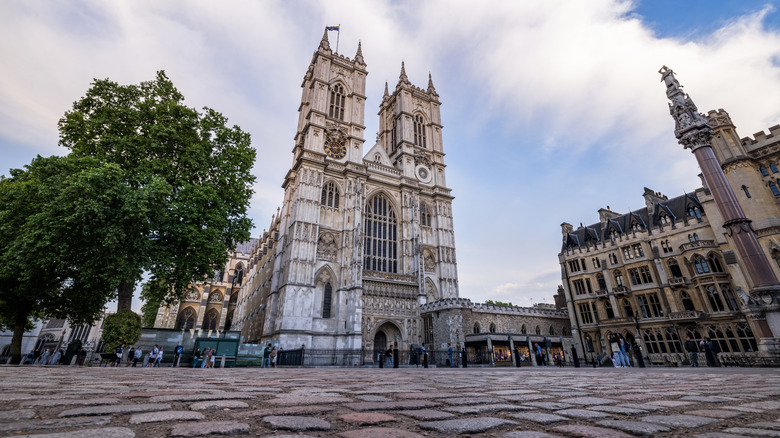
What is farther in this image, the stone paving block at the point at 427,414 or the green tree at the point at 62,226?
the green tree at the point at 62,226

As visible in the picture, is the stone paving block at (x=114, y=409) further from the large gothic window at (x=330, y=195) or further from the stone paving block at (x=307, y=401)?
the large gothic window at (x=330, y=195)

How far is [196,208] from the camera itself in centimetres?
1625

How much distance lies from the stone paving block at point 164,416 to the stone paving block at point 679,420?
118 inches

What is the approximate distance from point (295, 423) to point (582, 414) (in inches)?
82.2

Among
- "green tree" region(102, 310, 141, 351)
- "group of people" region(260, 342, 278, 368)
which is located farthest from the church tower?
"green tree" region(102, 310, 141, 351)

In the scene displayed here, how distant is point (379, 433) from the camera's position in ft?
6.20

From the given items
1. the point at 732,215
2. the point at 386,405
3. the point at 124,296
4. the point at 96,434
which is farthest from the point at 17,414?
the point at 732,215

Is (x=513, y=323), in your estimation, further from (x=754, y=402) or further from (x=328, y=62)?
(x=328, y=62)

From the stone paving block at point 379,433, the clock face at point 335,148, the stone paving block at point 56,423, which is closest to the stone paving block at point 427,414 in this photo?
the stone paving block at point 379,433

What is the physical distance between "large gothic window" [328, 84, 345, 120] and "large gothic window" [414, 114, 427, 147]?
31.5 ft

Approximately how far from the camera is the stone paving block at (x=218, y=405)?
2.58m

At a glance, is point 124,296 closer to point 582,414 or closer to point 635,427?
point 582,414

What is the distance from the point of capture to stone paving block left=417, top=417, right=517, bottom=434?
2.05m

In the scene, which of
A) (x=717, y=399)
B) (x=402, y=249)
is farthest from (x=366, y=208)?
(x=717, y=399)
